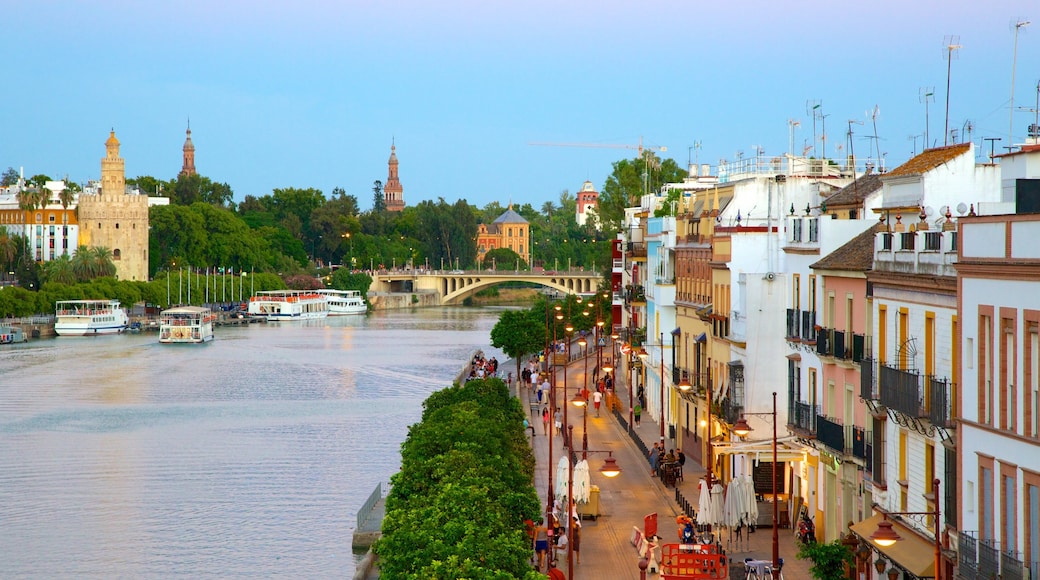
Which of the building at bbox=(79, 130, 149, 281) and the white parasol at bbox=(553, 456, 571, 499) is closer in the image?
the white parasol at bbox=(553, 456, 571, 499)

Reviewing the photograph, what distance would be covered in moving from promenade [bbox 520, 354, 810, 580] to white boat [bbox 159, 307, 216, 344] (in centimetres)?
5601

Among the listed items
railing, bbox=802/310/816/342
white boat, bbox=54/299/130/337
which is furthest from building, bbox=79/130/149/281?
railing, bbox=802/310/816/342

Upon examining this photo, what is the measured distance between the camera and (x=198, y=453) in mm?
47812

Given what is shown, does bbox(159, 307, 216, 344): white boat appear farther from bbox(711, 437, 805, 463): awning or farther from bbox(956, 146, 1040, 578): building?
bbox(956, 146, 1040, 578): building

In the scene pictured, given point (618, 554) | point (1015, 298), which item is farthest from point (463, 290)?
point (1015, 298)

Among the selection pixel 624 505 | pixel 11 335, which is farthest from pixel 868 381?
pixel 11 335

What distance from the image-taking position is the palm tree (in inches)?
4993

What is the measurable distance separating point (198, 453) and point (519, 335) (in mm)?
26264

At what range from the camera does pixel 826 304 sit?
25.4m

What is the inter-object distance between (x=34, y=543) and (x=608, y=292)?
152 ft

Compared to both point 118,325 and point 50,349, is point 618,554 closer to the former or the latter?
point 50,349

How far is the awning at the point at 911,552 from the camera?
674 inches

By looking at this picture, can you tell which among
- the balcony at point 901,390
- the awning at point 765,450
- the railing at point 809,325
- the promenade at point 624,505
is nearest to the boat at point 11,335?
the promenade at point 624,505

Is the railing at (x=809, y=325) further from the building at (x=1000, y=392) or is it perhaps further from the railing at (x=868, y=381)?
the building at (x=1000, y=392)
